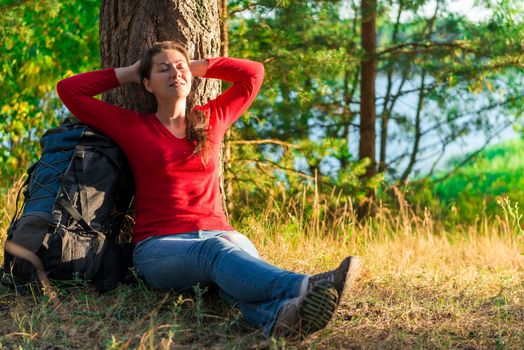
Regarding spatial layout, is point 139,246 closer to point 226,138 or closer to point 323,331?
point 323,331

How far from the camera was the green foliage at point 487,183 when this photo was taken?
440 inches

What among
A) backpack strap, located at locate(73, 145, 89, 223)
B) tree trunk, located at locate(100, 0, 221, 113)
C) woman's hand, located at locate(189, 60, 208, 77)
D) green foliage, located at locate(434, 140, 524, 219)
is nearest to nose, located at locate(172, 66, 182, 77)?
woman's hand, located at locate(189, 60, 208, 77)

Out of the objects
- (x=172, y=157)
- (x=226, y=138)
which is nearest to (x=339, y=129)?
(x=226, y=138)

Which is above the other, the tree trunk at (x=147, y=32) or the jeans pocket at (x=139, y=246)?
the tree trunk at (x=147, y=32)

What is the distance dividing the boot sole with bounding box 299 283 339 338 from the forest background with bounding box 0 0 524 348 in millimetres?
305

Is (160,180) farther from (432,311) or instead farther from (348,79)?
(348,79)

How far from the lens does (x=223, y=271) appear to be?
345 centimetres

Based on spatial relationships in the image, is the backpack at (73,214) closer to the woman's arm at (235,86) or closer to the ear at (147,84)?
the ear at (147,84)

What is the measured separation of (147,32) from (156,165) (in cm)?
96

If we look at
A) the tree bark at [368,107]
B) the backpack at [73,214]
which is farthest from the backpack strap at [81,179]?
the tree bark at [368,107]

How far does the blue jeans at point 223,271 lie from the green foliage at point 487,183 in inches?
260

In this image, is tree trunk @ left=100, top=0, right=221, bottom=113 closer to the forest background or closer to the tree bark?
the forest background

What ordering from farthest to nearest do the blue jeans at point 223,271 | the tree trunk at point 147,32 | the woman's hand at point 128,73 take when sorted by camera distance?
the tree trunk at point 147,32 → the woman's hand at point 128,73 → the blue jeans at point 223,271

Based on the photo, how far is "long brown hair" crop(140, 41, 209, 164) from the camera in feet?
13.3
